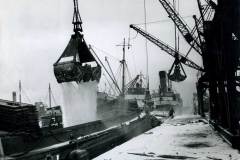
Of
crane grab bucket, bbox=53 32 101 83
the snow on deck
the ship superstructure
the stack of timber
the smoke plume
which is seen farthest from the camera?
the ship superstructure

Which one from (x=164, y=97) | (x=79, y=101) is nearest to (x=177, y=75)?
(x=79, y=101)

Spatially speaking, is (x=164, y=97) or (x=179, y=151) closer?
(x=179, y=151)

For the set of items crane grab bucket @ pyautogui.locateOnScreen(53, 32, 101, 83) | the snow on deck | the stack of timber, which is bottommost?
the snow on deck

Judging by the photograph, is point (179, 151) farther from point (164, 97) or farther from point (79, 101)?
point (164, 97)

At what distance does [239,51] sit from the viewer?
1146 cm

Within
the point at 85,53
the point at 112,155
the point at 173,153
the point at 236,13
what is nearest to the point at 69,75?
the point at 85,53

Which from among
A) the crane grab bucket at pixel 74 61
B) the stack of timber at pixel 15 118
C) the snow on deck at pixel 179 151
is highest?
the crane grab bucket at pixel 74 61

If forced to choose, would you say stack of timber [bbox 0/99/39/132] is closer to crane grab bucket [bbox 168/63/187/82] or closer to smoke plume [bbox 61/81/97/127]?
smoke plume [bbox 61/81/97/127]

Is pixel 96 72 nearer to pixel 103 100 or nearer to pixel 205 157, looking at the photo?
pixel 205 157

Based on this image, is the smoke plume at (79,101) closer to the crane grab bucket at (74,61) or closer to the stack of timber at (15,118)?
the crane grab bucket at (74,61)

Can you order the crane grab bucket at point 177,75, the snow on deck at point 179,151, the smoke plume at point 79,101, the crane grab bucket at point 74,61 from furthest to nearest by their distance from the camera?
the crane grab bucket at point 177,75 → the smoke plume at point 79,101 → the crane grab bucket at point 74,61 → the snow on deck at point 179,151

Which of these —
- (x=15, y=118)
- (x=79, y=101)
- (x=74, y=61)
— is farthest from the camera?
(x=79, y=101)

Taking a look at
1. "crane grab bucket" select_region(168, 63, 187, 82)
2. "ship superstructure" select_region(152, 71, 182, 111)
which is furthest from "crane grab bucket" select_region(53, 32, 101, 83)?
"ship superstructure" select_region(152, 71, 182, 111)

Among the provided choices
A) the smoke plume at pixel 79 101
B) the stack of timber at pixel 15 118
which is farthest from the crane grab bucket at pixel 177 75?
the stack of timber at pixel 15 118
